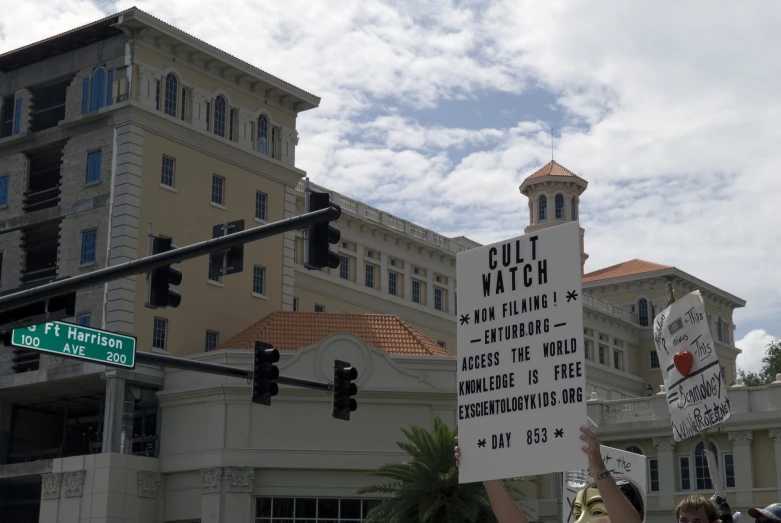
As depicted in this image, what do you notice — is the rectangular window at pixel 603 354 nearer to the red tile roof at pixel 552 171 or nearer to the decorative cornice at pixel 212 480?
the red tile roof at pixel 552 171

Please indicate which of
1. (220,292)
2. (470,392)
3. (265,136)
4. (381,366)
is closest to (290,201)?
(265,136)

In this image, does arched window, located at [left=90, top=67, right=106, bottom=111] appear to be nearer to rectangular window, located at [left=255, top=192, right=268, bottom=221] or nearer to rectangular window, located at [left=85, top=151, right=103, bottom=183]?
rectangular window, located at [left=85, top=151, right=103, bottom=183]

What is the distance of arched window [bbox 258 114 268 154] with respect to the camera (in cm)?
5825

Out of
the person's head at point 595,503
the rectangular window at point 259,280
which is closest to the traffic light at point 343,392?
the person's head at point 595,503

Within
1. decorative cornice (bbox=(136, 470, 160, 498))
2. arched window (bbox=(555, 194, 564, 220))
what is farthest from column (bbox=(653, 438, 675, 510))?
arched window (bbox=(555, 194, 564, 220))

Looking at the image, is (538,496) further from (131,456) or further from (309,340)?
(131,456)

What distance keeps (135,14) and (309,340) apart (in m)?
15.1

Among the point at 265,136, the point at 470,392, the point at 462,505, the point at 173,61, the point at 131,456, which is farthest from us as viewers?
the point at 265,136

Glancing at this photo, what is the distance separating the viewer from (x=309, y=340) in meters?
52.3

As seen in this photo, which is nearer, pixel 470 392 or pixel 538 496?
pixel 470 392

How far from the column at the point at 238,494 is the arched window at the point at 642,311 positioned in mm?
50306

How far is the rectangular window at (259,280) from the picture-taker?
2233 inches

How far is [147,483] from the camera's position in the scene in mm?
49500

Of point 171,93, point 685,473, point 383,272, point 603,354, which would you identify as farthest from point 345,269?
point 603,354
